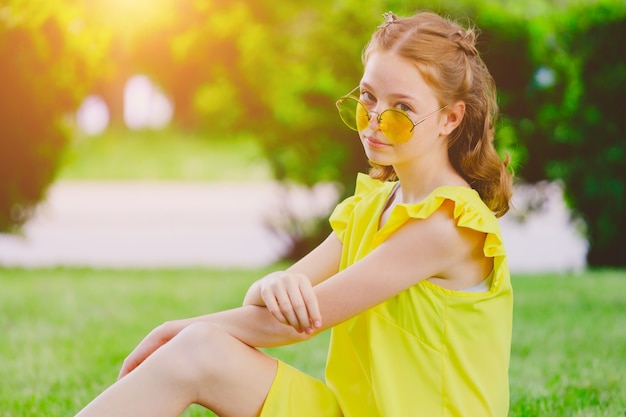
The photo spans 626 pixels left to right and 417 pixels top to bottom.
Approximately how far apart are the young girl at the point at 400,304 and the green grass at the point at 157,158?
16361 millimetres

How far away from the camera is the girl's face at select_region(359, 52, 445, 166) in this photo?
2.15 metres

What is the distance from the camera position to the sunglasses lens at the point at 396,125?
2139 mm

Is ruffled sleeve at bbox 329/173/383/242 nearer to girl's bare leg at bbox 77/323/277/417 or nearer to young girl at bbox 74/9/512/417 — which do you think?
young girl at bbox 74/9/512/417

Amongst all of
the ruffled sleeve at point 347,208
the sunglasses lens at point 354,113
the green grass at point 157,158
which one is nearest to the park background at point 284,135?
the ruffled sleeve at point 347,208

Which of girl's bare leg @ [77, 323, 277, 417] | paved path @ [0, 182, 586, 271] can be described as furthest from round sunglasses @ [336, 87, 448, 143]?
paved path @ [0, 182, 586, 271]

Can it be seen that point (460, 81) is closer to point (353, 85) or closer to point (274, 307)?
point (274, 307)

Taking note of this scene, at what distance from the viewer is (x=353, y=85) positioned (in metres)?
8.26

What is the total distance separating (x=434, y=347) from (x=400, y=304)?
0.44 ft

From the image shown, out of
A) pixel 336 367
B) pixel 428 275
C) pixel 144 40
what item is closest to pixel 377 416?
pixel 336 367

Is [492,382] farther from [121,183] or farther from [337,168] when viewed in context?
[121,183]

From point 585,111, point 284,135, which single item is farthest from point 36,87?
point 585,111

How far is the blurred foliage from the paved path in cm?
40

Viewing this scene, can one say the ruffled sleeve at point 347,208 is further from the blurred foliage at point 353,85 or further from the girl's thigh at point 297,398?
the blurred foliage at point 353,85

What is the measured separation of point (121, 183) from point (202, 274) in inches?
446
